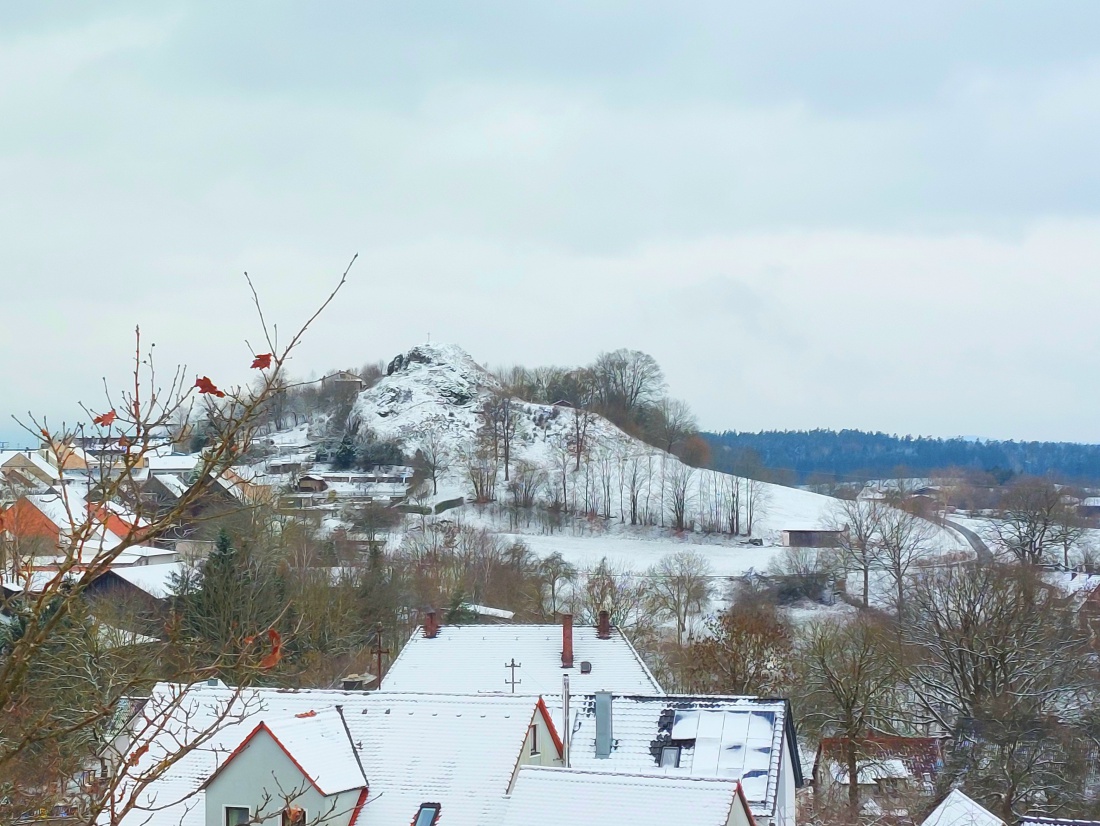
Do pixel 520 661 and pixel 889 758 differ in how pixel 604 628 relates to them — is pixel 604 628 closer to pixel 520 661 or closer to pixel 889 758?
pixel 520 661

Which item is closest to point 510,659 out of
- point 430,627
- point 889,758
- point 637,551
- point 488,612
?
point 430,627

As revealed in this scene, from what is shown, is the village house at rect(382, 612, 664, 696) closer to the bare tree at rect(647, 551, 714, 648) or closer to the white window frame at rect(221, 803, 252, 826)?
the white window frame at rect(221, 803, 252, 826)

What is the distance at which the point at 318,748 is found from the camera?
1720 centimetres

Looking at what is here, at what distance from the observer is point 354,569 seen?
4856 centimetres

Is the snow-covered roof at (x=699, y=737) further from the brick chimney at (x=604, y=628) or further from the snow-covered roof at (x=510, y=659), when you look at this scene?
the brick chimney at (x=604, y=628)

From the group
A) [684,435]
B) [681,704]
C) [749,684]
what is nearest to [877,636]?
[749,684]

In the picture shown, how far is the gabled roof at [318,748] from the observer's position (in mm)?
16547

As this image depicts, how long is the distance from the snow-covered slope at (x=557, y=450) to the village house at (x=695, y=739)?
176 feet

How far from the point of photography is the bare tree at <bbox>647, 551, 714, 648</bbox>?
46.8 meters

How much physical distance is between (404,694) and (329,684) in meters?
16.3

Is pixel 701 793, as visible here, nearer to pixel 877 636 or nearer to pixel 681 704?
pixel 681 704

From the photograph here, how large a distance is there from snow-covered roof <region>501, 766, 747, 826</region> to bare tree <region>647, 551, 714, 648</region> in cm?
2588

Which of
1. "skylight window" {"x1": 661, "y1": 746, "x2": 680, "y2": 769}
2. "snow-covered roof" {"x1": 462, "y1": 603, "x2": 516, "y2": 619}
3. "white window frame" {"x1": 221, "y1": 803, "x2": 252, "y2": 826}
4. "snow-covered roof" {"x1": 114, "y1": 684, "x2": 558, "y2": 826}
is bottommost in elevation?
"snow-covered roof" {"x1": 462, "y1": 603, "x2": 516, "y2": 619}

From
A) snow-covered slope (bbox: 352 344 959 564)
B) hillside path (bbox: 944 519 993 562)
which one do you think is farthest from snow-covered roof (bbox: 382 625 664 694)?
snow-covered slope (bbox: 352 344 959 564)
